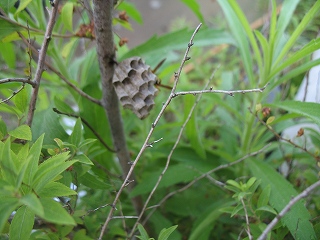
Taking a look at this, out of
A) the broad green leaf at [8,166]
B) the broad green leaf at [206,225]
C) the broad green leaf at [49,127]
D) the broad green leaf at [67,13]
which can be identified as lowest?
the broad green leaf at [206,225]

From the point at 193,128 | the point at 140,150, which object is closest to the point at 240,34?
the point at 193,128

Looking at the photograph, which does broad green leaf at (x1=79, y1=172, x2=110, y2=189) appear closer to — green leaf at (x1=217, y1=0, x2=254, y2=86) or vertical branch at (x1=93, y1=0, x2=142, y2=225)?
vertical branch at (x1=93, y1=0, x2=142, y2=225)

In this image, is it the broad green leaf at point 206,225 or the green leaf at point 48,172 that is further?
the broad green leaf at point 206,225

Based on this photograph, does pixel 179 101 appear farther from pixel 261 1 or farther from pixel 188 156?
pixel 261 1

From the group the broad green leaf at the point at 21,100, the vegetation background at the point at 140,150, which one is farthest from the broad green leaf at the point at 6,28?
the broad green leaf at the point at 21,100

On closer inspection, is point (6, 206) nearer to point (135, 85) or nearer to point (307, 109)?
point (135, 85)

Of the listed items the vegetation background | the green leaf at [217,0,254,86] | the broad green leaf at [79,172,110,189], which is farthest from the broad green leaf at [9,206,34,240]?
the green leaf at [217,0,254,86]

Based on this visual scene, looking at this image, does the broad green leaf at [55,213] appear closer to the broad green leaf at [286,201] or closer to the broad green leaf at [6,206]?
the broad green leaf at [6,206]
